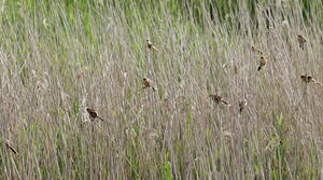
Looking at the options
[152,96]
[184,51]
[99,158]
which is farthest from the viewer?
[184,51]

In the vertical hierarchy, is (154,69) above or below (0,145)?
above

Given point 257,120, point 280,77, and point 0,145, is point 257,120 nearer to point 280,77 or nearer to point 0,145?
point 280,77

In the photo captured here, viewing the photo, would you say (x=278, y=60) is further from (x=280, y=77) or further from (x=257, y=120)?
(x=257, y=120)

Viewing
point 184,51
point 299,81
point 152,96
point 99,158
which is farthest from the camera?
point 184,51

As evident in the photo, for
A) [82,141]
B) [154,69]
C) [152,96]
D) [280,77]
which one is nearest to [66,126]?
[82,141]

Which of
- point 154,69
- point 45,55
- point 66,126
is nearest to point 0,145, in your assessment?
point 66,126

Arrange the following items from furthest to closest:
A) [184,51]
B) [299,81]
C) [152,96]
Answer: [184,51] < [299,81] < [152,96]

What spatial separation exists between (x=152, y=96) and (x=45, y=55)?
61 centimetres

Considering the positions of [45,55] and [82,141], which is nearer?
[82,141]

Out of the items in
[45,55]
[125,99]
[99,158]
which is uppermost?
[45,55]

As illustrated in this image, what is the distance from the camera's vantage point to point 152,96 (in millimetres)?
2566

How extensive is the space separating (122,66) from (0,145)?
0.66m

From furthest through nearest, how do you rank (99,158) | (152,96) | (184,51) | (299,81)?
(184,51), (299,81), (152,96), (99,158)

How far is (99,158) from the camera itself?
240 cm
